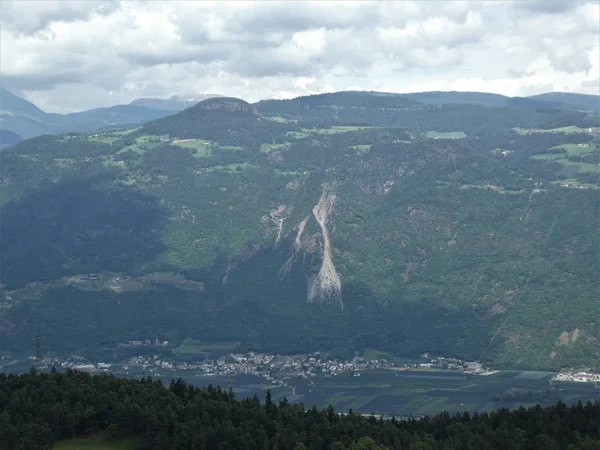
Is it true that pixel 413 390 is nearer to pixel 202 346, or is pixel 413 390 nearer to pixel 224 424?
pixel 202 346

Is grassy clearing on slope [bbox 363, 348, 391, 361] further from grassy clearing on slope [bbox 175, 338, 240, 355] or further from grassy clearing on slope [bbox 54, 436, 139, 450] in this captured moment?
grassy clearing on slope [bbox 54, 436, 139, 450]

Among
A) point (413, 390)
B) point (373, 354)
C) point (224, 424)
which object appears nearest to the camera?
point (224, 424)

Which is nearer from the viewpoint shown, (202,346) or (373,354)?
(373,354)

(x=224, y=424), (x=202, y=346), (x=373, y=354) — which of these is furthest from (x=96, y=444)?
(x=202, y=346)

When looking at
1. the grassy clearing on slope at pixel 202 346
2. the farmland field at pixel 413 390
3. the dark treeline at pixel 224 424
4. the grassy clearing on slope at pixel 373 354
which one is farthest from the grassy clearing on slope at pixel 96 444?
the grassy clearing on slope at pixel 373 354

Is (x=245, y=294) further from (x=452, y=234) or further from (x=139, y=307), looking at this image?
(x=452, y=234)

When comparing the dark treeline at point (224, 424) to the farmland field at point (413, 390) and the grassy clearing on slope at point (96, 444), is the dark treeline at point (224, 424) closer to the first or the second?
the grassy clearing on slope at point (96, 444)
